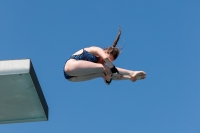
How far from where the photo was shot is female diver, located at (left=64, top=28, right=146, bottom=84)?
7.97 m

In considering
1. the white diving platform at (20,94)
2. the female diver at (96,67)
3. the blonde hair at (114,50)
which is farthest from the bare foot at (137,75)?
the white diving platform at (20,94)

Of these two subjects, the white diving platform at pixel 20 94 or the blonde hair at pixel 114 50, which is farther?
the white diving platform at pixel 20 94

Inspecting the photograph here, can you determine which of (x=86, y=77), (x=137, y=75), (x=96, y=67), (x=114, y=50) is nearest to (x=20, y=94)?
(x=86, y=77)

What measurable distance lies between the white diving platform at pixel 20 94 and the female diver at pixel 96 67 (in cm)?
144

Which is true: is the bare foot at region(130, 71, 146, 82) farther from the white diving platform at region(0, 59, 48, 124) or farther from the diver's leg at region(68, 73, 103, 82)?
the white diving platform at region(0, 59, 48, 124)

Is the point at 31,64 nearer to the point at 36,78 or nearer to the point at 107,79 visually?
the point at 36,78

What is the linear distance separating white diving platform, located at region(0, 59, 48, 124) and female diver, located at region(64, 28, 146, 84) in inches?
56.5

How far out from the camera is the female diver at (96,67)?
797 cm

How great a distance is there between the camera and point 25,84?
9.77m

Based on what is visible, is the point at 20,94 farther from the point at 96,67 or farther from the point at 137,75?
the point at 137,75

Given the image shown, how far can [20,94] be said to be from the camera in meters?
10.2

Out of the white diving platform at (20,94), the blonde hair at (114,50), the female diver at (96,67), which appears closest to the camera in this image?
the female diver at (96,67)

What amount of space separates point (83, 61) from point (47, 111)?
3.27 metres

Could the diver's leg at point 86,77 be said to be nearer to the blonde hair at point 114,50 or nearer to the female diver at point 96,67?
the female diver at point 96,67
